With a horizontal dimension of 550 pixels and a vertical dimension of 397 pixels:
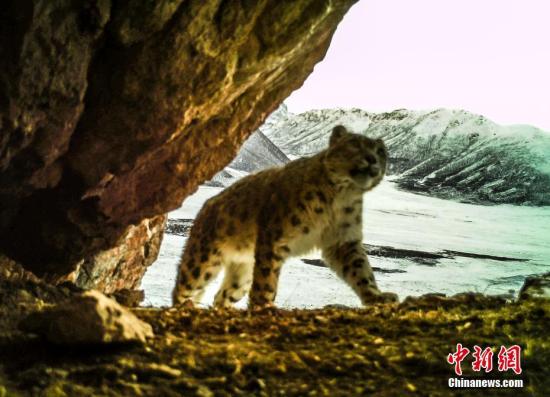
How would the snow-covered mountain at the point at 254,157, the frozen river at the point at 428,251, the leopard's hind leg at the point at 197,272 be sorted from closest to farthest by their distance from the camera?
the leopard's hind leg at the point at 197,272 → the snow-covered mountain at the point at 254,157 → the frozen river at the point at 428,251

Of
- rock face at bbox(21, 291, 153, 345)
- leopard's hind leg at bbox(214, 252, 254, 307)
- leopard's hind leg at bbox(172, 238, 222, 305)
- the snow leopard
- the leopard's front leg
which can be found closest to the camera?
rock face at bbox(21, 291, 153, 345)

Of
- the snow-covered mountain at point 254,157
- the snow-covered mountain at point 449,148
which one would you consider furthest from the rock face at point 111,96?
the snow-covered mountain at point 449,148

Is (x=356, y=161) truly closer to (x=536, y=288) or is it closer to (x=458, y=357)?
(x=536, y=288)

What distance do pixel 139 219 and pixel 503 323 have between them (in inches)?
162

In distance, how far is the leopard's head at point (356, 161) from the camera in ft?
19.9

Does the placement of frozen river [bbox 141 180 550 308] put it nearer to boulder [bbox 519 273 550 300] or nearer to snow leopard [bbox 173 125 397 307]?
snow leopard [bbox 173 125 397 307]

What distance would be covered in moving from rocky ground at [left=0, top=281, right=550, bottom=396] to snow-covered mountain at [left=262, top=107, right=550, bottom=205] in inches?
303

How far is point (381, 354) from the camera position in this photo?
3.11 metres

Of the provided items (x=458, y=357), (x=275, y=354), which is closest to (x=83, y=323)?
(x=275, y=354)

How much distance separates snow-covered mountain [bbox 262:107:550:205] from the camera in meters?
11.7

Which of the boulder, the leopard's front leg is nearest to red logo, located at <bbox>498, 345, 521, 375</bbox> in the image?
the boulder

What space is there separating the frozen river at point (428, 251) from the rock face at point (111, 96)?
5.05m

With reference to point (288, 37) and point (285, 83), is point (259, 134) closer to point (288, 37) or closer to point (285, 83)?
point (285, 83)

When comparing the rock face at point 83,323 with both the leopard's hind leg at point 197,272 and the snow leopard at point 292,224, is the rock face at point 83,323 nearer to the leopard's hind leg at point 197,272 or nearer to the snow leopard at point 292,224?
the snow leopard at point 292,224
